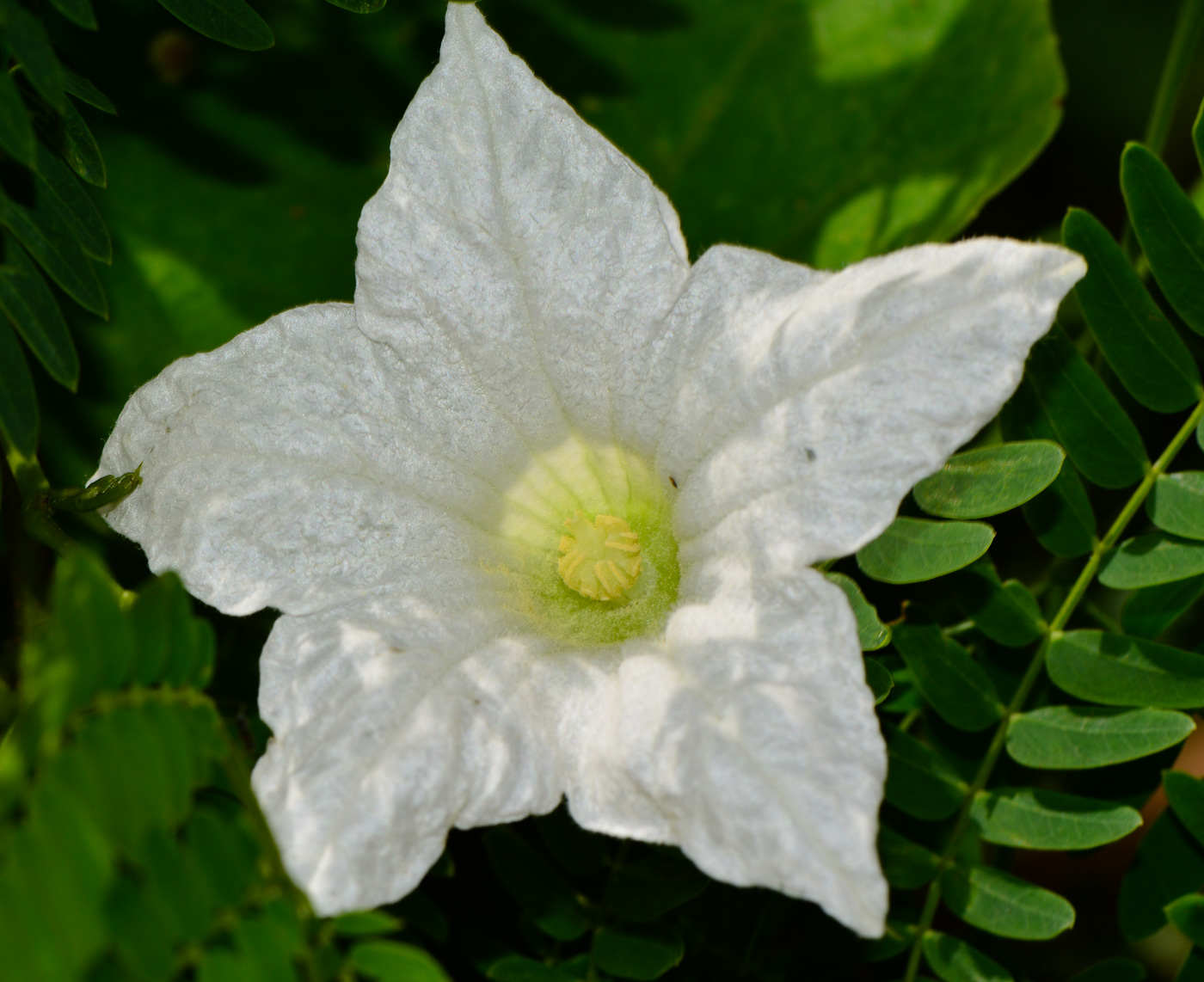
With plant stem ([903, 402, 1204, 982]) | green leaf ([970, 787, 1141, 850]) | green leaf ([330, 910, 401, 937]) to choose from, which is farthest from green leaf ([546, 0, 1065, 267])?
green leaf ([330, 910, 401, 937])

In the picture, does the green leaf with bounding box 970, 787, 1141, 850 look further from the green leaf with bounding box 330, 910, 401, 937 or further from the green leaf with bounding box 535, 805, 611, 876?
the green leaf with bounding box 330, 910, 401, 937

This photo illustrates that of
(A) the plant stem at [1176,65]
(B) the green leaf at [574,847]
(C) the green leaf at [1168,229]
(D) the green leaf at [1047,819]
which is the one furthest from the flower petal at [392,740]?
(A) the plant stem at [1176,65]

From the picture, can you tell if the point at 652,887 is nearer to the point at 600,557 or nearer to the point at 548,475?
the point at 600,557

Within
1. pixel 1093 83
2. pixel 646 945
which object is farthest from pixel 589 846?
pixel 1093 83

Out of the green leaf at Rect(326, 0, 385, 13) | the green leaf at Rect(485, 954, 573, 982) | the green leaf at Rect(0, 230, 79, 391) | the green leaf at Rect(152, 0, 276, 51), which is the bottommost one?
the green leaf at Rect(485, 954, 573, 982)

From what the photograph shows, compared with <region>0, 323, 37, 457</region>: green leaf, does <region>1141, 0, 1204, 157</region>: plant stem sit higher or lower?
higher

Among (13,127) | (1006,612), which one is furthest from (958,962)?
(13,127)

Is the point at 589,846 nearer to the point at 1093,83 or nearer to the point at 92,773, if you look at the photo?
the point at 92,773
